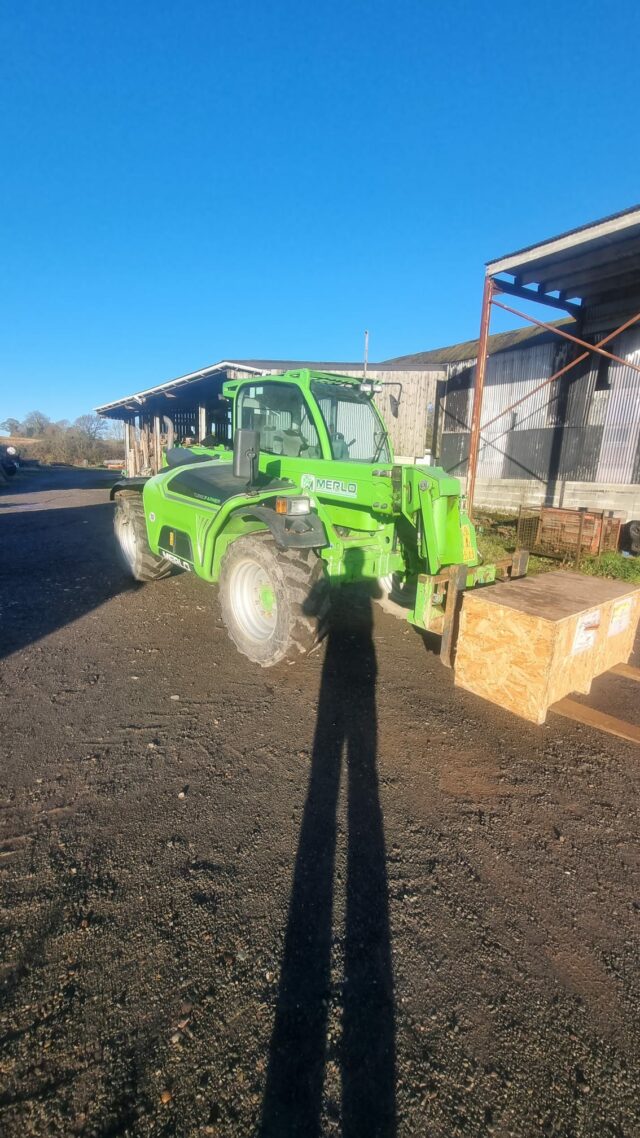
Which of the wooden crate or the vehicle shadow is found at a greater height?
the wooden crate

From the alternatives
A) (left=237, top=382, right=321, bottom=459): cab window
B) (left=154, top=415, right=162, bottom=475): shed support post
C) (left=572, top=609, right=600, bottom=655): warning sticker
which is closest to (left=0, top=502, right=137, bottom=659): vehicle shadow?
(left=237, top=382, right=321, bottom=459): cab window

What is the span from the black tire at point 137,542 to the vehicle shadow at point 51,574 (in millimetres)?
309

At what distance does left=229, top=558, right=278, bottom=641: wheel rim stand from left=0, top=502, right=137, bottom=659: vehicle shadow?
202 cm

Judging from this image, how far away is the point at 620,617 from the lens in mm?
3711

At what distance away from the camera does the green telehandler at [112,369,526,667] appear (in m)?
3.94

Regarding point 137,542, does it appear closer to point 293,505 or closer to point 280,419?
point 280,419

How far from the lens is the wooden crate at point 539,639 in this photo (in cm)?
318

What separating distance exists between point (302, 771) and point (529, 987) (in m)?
1.45

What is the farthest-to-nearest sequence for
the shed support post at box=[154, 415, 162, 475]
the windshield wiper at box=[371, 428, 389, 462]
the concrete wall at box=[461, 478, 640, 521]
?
the shed support post at box=[154, 415, 162, 475]
the concrete wall at box=[461, 478, 640, 521]
the windshield wiper at box=[371, 428, 389, 462]

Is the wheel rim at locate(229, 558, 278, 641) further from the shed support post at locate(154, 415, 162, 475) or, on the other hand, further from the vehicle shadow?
the shed support post at locate(154, 415, 162, 475)

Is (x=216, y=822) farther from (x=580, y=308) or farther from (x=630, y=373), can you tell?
(x=580, y=308)

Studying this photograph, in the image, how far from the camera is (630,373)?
1086cm

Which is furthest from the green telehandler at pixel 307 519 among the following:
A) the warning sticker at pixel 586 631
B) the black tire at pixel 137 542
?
the warning sticker at pixel 586 631

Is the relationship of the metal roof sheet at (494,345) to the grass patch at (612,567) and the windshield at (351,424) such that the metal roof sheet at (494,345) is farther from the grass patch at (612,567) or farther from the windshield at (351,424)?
the windshield at (351,424)
